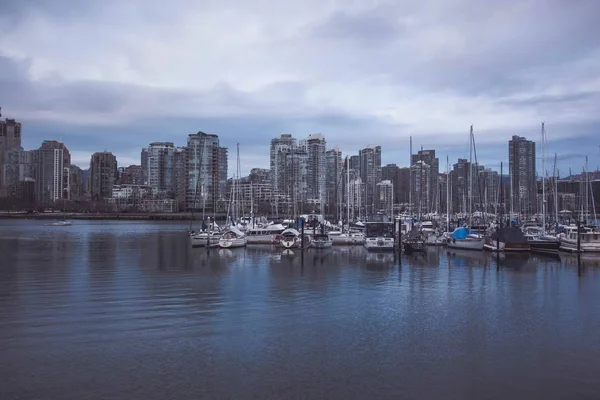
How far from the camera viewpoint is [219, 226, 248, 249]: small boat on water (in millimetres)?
60944

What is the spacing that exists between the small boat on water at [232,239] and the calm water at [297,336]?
23683 millimetres

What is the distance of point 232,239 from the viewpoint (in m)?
61.7

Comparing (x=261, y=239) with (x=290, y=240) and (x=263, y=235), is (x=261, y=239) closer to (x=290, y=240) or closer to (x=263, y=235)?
(x=263, y=235)

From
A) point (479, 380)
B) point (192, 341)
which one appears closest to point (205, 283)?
point (192, 341)

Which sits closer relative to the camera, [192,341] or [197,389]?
[197,389]

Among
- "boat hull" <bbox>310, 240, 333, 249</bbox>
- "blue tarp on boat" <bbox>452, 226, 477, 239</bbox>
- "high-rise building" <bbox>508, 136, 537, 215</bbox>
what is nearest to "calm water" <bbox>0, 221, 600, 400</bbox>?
"blue tarp on boat" <bbox>452, 226, 477, 239</bbox>

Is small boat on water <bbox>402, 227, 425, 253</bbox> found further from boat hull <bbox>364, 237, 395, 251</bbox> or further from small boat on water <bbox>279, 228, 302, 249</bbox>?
small boat on water <bbox>279, 228, 302, 249</bbox>

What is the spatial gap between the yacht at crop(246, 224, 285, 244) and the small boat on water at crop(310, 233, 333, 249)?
228 inches

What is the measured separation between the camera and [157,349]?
Answer: 58.0ft

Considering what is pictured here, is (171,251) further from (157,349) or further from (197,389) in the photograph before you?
(197,389)

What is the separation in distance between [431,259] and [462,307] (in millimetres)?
25303

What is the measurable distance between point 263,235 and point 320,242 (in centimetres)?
1076

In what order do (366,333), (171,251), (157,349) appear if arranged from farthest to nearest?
(171,251) < (366,333) < (157,349)

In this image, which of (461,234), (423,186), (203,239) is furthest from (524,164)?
(203,239)
